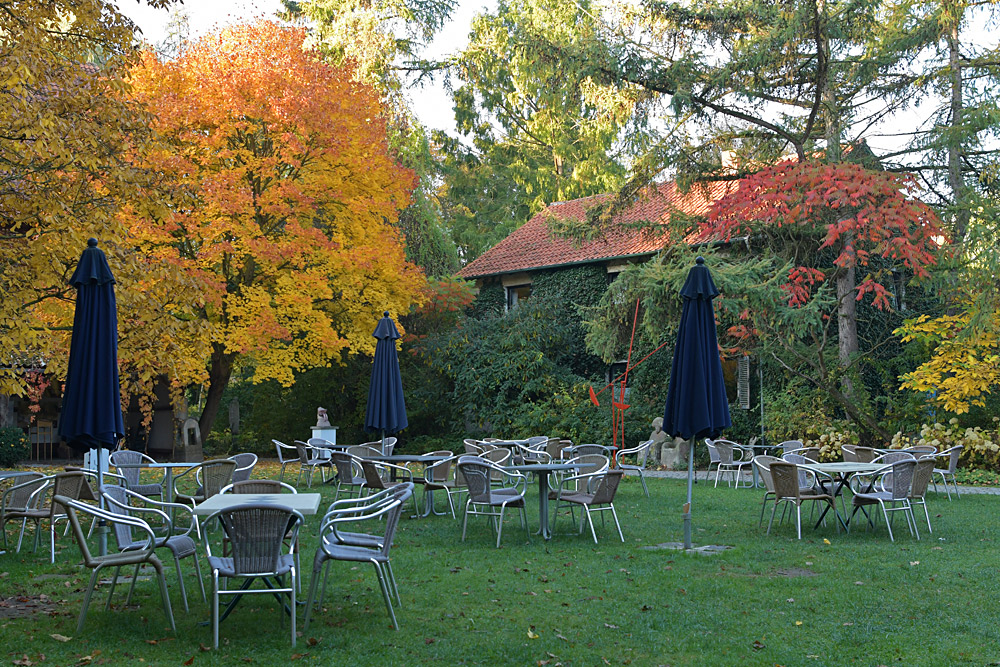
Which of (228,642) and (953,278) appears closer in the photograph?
(228,642)

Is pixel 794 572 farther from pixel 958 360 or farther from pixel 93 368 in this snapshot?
pixel 958 360

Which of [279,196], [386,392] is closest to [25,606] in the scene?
[386,392]

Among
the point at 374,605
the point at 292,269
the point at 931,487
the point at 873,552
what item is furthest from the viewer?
the point at 292,269

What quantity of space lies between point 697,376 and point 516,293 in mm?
16865

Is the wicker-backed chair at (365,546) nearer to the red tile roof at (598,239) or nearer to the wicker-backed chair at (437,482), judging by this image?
the wicker-backed chair at (437,482)

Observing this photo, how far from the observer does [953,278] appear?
1580 centimetres

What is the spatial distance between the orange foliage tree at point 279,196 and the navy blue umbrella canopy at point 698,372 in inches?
377

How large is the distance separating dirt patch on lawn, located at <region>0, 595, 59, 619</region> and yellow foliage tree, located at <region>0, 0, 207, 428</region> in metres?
3.74

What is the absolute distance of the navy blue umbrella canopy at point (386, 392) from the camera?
11.5 meters

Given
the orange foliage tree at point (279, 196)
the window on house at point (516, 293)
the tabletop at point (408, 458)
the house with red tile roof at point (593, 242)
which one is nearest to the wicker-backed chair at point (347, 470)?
the tabletop at point (408, 458)

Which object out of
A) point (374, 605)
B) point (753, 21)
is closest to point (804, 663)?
point (374, 605)

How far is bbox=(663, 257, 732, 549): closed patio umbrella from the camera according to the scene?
8.40 m

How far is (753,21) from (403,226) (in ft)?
37.8

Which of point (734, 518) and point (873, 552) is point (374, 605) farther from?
point (734, 518)
